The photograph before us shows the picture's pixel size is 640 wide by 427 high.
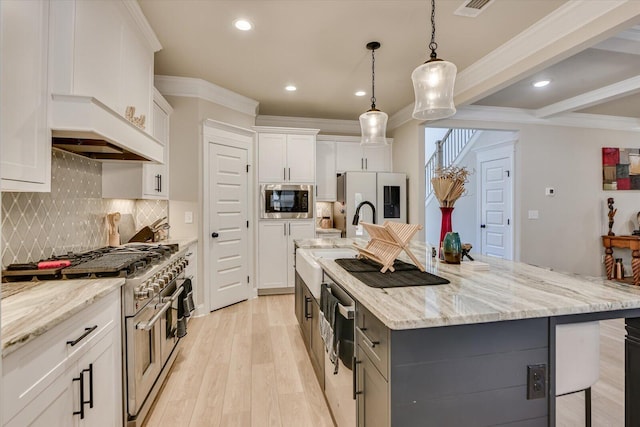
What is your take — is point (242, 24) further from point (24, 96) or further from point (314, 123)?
point (314, 123)

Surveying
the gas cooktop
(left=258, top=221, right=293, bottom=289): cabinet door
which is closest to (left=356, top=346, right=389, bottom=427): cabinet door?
the gas cooktop

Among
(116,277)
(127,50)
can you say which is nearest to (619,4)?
(127,50)

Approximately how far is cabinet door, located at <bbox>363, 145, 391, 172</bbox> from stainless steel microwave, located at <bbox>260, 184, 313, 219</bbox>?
121cm

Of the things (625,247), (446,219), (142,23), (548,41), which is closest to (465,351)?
(446,219)

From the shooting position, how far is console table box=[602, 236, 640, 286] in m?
4.60

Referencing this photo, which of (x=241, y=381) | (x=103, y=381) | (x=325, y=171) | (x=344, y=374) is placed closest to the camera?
(x=103, y=381)

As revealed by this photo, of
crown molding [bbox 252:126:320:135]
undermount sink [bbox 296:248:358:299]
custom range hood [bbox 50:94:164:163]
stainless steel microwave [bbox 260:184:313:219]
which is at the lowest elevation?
undermount sink [bbox 296:248:358:299]

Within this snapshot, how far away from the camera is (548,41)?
2594 millimetres

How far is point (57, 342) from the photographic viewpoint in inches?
45.8

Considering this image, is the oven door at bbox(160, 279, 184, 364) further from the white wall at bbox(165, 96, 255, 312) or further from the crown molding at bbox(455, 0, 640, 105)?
the crown molding at bbox(455, 0, 640, 105)

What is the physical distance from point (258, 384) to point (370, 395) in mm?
1370

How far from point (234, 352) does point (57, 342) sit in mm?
1840

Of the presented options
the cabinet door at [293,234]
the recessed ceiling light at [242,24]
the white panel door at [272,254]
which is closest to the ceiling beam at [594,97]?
the cabinet door at [293,234]

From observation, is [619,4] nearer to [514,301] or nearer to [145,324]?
[514,301]
